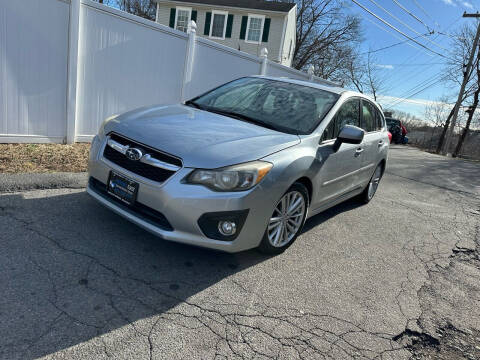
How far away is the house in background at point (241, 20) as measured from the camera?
24.3 m

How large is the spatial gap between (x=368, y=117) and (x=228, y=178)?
3233mm

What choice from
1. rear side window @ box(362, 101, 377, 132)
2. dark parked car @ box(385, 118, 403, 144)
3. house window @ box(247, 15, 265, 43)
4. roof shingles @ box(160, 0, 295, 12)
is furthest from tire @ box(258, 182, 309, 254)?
roof shingles @ box(160, 0, 295, 12)

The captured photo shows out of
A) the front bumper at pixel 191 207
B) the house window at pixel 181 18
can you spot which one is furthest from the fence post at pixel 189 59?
the house window at pixel 181 18

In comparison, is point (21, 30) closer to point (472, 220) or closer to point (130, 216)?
point (130, 216)

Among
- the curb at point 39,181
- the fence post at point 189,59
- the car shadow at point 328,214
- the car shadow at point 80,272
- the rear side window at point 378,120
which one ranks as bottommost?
the car shadow at point 80,272

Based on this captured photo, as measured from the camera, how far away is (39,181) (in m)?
4.45

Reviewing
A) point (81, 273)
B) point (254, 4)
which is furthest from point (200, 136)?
point (254, 4)

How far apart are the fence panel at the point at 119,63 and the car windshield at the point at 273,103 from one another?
2821mm

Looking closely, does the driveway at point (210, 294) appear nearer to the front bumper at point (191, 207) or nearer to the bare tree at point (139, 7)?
the front bumper at point (191, 207)

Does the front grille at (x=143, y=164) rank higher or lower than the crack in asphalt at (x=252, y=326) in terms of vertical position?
higher

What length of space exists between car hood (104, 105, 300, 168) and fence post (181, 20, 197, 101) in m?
4.36

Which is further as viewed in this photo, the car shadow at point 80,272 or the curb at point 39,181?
the curb at point 39,181

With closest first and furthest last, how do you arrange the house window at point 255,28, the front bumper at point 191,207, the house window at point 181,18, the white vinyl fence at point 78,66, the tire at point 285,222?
the front bumper at point 191,207
the tire at point 285,222
the white vinyl fence at point 78,66
the house window at point 255,28
the house window at point 181,18

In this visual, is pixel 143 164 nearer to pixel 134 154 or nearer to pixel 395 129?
pixel 134 154
